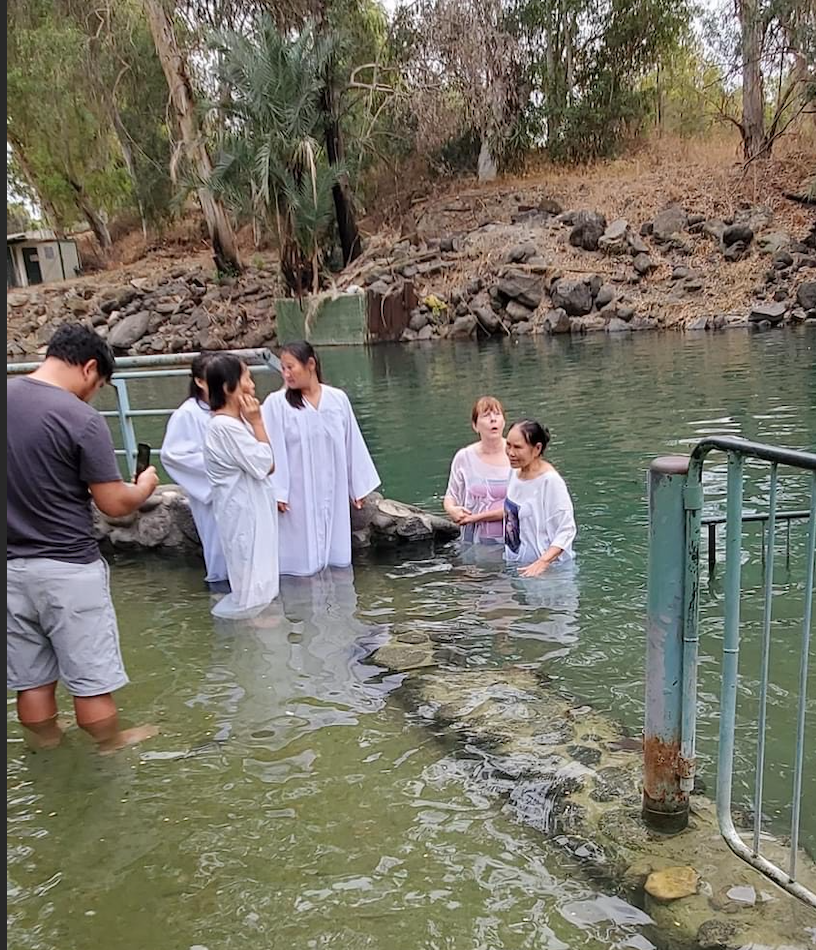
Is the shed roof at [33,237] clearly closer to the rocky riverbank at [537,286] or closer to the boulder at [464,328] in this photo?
the rocky riverbank at [537,286]

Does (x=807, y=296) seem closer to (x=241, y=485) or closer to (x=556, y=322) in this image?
(x=556, y=322)

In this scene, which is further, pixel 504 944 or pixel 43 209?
→ pixel 43 209

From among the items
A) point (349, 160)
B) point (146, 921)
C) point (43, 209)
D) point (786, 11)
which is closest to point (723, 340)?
point (786, 11)

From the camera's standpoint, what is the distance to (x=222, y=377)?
4703mm

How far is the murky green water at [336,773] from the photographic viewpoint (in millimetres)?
2584

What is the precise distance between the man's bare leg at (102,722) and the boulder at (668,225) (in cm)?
2492

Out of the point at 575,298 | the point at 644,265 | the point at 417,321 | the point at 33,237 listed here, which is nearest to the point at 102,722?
the point at 575,298

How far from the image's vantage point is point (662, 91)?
32688 millimetres

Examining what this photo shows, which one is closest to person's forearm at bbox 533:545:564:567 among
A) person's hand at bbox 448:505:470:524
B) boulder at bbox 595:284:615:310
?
person's hand at bbox 448:505:470:524

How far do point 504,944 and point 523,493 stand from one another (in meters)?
3.45

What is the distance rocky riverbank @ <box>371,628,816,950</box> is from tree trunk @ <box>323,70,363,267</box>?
25.6 m

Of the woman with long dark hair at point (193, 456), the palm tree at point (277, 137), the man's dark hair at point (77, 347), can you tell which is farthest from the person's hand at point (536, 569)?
the palm tree at point (277, 137)

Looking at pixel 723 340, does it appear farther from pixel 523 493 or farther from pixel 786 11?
pixel 523 493

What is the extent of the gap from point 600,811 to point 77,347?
2.47m
